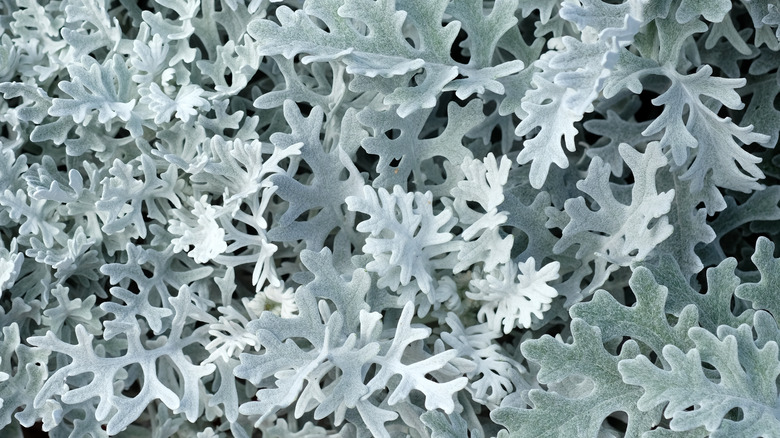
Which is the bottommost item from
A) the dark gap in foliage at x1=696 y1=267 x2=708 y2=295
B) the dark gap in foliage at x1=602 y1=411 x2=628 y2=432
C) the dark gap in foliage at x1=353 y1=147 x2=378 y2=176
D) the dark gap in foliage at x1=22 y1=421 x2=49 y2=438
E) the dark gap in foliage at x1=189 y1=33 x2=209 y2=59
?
the dark gap in foliage at x1=22 y1=421 x2=49 y2=438

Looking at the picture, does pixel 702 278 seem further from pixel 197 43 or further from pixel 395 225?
pixel 197 43

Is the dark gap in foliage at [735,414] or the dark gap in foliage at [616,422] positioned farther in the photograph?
the dark gap in foliage at [616,422]

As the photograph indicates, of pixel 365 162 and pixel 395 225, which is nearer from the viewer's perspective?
pixel 395 225

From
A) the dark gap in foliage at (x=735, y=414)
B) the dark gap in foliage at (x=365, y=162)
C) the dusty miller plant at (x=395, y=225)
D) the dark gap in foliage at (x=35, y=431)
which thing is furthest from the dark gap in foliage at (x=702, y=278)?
the dark gap in foliage at (x=35, y=431)

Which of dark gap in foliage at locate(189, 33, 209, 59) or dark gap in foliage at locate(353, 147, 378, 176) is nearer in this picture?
dark gap in foliage at locate(353, 147, 378, 176)

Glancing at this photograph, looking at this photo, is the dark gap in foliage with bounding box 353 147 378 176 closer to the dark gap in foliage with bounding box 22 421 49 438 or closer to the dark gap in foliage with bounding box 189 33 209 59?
the dark gap in foliage with bounding box 189 33 209 59

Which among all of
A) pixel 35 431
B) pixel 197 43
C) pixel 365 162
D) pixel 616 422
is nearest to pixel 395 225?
pixel 365 162

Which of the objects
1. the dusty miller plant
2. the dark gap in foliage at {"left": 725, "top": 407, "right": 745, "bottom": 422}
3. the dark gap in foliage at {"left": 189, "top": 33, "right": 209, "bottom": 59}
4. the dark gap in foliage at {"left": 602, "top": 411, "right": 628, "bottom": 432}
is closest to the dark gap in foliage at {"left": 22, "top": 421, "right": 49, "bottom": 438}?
the dusty miller plant

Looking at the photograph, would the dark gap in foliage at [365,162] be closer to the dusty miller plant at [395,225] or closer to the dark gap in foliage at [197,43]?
the dusty miller plant at [395,225]
